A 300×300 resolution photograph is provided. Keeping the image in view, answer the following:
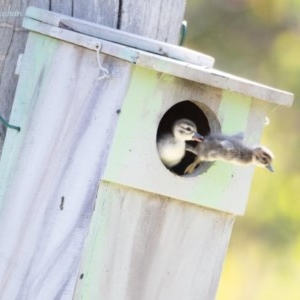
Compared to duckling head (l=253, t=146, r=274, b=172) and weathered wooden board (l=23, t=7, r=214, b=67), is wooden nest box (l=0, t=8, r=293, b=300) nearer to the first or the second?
weathered wooden board (l=23, t=7, r=214, b=67)

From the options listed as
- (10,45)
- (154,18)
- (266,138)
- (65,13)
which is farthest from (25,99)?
(266,138)

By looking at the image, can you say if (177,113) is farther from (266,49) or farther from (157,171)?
(266,49)

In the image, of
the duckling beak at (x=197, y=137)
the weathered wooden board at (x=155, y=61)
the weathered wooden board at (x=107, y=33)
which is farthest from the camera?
the duckling beak at (x=197, y=137)

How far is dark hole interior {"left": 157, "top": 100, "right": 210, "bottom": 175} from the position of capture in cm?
506

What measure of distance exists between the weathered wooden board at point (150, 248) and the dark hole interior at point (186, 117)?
0.27 metres

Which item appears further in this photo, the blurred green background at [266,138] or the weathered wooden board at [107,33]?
the blurred green background at [266,138]

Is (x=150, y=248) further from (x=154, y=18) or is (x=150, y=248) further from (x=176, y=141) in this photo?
(x=154, y=18)

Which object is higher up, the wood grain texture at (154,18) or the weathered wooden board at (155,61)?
the wood grain texture at (154,18)

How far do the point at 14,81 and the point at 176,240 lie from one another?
2.43 ft

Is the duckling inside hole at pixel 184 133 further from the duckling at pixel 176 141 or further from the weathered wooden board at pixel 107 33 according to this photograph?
the weathered wooden board at pixel 107 33

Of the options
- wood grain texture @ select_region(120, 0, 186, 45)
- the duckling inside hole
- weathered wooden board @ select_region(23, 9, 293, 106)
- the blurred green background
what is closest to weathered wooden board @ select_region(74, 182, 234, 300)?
the duckling inside hole

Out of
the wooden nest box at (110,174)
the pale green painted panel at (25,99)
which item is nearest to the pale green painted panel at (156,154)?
the wooden nest box at (110,174)

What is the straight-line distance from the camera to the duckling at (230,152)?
4688mm

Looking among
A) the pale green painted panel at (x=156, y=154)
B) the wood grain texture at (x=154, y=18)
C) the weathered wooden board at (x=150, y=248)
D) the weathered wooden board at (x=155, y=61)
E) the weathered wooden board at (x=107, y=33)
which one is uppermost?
the wood grain texture at (x=154, y=18)
